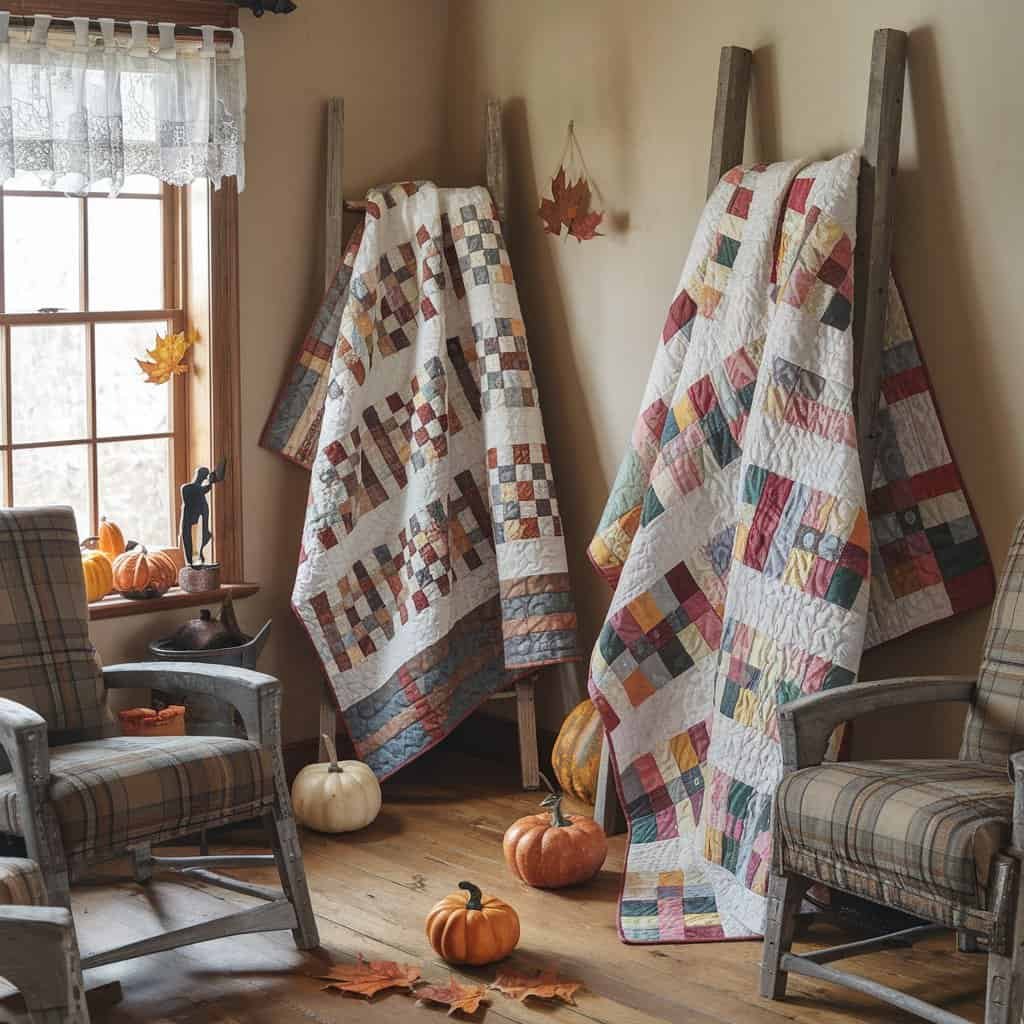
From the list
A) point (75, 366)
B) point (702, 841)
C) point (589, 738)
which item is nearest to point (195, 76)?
A: point (75, 366)

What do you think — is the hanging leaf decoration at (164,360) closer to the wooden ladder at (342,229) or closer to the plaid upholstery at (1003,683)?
the wooden ladder at (342,229)

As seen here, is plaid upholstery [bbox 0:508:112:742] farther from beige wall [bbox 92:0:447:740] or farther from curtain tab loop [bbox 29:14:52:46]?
curtain tab loop [bbox 29:14:52:46]

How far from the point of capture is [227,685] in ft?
10.1

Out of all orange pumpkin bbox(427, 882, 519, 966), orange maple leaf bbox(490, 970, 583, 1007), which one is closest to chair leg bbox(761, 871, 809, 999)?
orange maple leaf bbox(490, 970, 583, 1007)

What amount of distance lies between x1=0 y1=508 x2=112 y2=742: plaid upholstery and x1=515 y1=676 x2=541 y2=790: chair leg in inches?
52.7

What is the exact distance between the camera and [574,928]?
126 inches

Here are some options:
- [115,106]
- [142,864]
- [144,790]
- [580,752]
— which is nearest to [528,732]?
[580,752]

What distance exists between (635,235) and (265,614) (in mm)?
1478

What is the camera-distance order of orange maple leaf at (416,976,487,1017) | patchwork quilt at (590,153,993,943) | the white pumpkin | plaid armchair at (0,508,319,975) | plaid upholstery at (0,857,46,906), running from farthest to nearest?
the white pumpkin
patchwork quilt at (590,153,993,943)
orange maple leaf at (416,976,487,1017)
plaid armchair at (0,508,319,975)
plaid upholstery at (0,857,46,906)

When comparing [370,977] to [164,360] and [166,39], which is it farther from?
[166,39]

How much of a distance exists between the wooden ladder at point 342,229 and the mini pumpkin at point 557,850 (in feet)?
2.41

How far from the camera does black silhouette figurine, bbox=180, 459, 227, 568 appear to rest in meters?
3.85

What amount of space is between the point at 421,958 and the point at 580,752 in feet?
3.42

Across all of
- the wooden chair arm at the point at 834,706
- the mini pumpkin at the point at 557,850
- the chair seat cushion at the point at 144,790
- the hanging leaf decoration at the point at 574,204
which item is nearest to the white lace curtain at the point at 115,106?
the hanging leaf decoration at the point at 574,204
